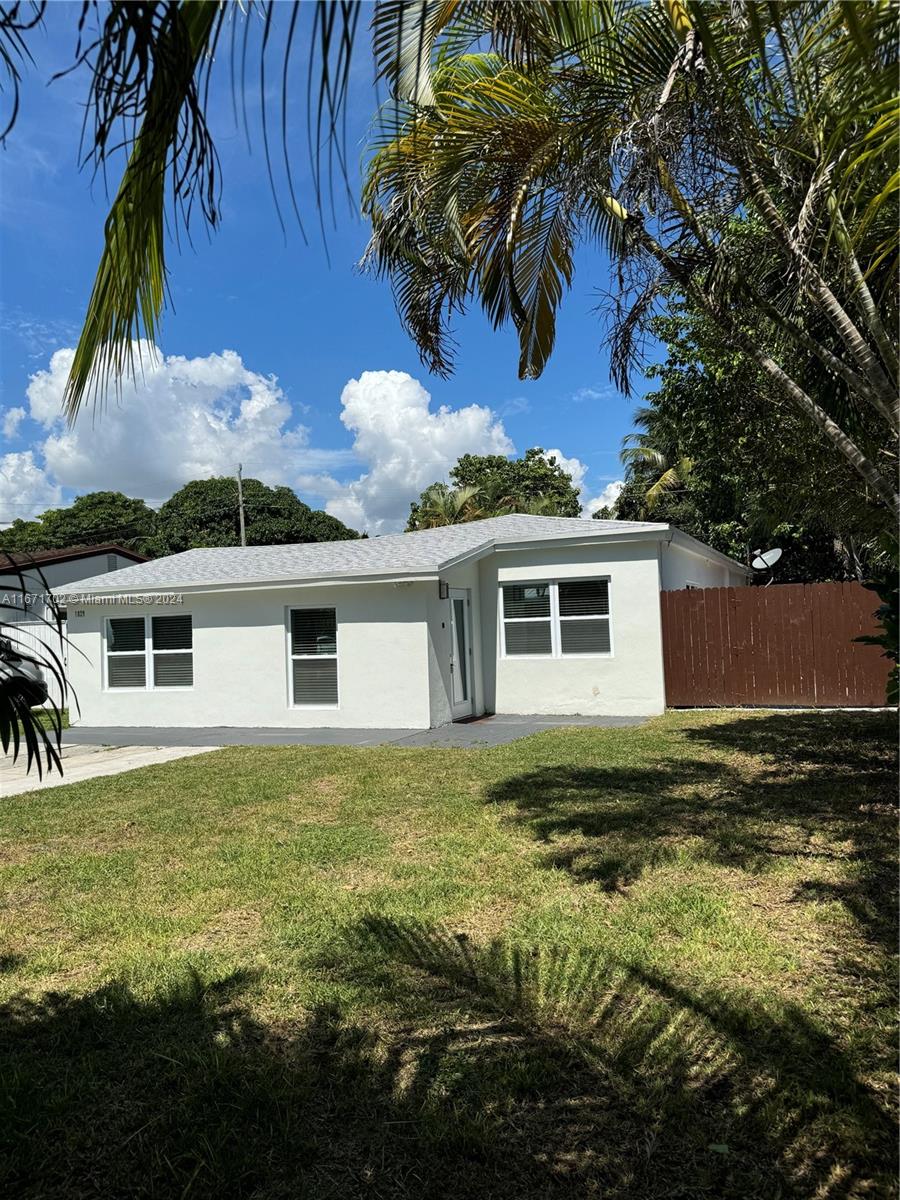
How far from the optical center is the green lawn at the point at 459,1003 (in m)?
2.70

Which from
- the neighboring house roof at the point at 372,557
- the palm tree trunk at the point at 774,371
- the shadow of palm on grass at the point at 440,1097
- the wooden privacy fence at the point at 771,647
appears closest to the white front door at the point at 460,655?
the neighboring house roof at the point at 372,557

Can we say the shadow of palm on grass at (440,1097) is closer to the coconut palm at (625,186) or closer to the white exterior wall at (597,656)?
the coconut palm at (625,186)

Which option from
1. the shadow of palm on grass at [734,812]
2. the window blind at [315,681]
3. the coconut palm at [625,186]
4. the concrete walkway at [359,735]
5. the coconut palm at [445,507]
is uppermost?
the coconut palm at [445,507]

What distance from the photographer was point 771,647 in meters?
14.4

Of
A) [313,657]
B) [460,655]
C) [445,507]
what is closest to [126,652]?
[313,657]

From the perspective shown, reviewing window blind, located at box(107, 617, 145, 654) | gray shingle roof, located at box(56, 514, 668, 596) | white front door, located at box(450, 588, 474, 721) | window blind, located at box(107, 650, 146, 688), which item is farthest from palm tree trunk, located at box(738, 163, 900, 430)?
window blind, located at box(107, 650, 146, 688)

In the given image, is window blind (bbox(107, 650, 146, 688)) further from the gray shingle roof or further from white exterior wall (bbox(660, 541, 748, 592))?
white exterior wall (bbox(660, 541, 748, 592))

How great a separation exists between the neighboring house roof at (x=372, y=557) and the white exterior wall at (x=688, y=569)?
10.0 inches

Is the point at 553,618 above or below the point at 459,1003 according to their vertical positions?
above

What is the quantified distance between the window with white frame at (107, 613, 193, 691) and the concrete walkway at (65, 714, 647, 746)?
1.02 metres

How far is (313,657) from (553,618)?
4421 millimetres

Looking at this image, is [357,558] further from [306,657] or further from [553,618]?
[553,618]

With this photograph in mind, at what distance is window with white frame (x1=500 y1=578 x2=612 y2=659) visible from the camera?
14562 mm

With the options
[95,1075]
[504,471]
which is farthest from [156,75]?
[504,471]
